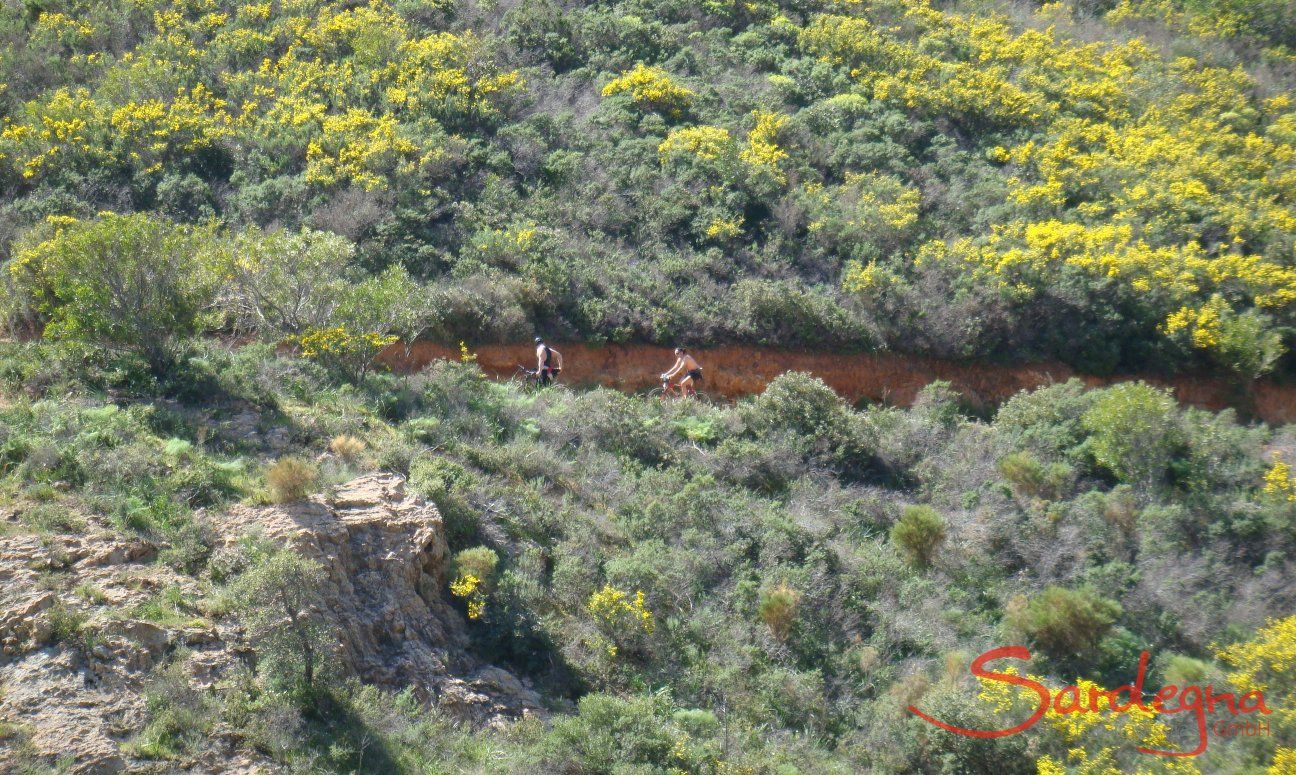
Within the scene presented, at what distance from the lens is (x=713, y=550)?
1184 centimetres

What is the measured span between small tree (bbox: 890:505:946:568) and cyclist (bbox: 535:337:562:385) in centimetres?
579

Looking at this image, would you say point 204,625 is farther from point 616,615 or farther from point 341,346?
point 341,346

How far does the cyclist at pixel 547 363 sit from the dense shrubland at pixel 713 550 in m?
0.84

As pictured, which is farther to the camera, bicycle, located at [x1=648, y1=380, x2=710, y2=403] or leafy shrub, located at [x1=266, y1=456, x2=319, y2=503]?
bicycle, located at [x1=648, y1=380, x2=710, y2=403]

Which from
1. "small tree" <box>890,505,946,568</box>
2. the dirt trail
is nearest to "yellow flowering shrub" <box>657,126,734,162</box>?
the dirt trail

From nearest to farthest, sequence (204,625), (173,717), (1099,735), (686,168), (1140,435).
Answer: (173,717) → (204,625) → (1099,735) → (1140,435) → (686,168)

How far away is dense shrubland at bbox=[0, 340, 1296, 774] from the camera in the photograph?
8.58 meters

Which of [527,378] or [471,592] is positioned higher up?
[471,592]

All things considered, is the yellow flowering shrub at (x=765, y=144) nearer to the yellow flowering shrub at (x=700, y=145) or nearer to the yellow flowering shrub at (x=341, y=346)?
the yellow flowering shrub at (x=700, y=145)

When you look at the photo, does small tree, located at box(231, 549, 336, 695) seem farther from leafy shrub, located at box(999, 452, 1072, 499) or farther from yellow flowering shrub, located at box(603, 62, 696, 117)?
yellow flowering shrub, located at box(603, 62, 696, 117)

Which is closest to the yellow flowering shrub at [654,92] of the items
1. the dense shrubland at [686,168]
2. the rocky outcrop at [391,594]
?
the dense shrubland at [686,168]

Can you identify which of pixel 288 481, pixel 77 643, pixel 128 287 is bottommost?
pixel 77 643

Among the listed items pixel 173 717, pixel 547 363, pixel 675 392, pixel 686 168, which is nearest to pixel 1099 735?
pixel 173 717

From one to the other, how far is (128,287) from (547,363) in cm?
578
